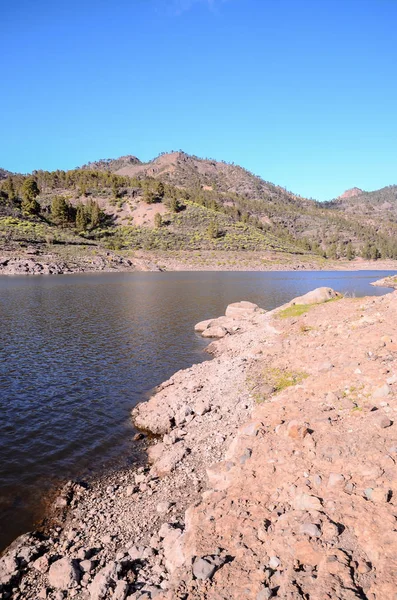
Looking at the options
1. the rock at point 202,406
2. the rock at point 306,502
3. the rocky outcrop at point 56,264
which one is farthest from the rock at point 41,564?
the rocky outcrop at point 56,264

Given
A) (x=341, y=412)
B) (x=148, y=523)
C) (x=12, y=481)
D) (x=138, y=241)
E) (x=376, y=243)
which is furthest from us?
(x=376, y=243)

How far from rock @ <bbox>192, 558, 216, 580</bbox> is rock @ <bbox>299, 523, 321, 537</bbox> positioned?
1.71 m

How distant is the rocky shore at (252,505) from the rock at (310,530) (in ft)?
0.06

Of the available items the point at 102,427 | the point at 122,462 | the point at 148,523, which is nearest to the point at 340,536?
the point at 148,523

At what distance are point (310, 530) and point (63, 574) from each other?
5.00 metres

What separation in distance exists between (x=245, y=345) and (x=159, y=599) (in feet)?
55.4

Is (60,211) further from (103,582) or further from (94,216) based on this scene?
(103,582)

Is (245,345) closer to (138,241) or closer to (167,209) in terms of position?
(138,241)

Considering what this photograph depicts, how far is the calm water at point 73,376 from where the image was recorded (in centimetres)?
1186

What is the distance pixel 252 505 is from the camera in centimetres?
780

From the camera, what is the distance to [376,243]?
7623 inches

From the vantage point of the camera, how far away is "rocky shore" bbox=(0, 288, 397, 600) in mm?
6086

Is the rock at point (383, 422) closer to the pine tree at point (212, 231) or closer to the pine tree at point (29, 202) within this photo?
the pine tree at point (212, 231)

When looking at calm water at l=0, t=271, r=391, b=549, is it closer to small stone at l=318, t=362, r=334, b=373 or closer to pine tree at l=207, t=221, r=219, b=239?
small stone at l=318, t=362, r=334, b=373
